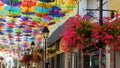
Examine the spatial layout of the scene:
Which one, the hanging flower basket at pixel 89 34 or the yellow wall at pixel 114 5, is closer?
the hanging flower basket at pixel 89 34

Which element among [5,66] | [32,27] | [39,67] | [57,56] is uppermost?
[32,27]

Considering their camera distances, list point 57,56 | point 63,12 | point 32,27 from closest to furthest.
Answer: point 63,12
point 32,27
point 57,56

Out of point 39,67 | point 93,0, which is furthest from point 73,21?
point 39,67

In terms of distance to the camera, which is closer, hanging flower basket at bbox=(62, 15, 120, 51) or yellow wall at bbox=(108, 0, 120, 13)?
hanging flower basket at bbox=(62, 15, 120, 51)

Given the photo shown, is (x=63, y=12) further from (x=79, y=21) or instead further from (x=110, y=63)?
(x=79, y=21)

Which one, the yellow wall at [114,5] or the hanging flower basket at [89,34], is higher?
the yellow wall at [114,5]

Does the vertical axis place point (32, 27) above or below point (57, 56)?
above

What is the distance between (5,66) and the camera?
8819 cm

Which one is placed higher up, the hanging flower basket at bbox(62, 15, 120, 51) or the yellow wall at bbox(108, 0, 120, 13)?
the yellow wall at bbox(108, 0, 120, 13)

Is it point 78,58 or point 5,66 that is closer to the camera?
point 78,58

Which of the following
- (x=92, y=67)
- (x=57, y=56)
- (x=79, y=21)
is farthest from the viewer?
(x=57, y=56)

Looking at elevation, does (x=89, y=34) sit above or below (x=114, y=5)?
below

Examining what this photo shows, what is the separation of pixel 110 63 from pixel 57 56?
55.2 feet

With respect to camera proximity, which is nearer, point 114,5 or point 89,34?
point 89,34
